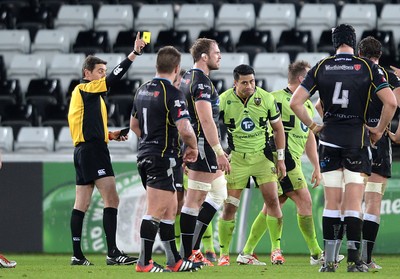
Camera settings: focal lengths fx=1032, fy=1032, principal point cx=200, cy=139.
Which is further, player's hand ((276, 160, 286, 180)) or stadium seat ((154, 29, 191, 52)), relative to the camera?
stadium seat ((154, 29, 191, 52))

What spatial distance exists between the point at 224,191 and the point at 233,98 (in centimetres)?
123

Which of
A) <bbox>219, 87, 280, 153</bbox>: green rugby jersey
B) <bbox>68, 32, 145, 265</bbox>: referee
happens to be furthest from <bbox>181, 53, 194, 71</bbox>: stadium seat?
<bbox>68, 32, 145, 265</bbox>: referee

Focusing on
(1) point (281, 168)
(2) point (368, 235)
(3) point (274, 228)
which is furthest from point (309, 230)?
(2) point (368, 235)

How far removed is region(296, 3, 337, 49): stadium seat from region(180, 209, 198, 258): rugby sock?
9112 millimetres

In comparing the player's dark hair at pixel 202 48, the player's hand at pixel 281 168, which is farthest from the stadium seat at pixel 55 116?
the player's dark hair at pixel 202 48

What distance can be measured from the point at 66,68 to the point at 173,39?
6.68ft

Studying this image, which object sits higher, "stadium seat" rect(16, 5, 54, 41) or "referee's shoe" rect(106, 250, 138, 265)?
"stadium seat" rect(16, 5, 54, 41)

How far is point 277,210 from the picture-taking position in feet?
39.7

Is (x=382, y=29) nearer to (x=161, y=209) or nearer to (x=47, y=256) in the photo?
(x=47, y=256)

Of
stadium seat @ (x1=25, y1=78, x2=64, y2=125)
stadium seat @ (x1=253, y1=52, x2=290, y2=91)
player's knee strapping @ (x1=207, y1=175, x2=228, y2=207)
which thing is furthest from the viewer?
stadium seat @ (x1=253, y1=52, x2=290, y2=91)

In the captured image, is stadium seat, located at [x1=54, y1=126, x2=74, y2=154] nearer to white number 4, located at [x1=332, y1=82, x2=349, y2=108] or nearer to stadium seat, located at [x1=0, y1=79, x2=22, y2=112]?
stadium seat, located at [x1=0, y1=79, x2=22, y2=112]

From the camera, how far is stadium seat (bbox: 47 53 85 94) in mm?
18859

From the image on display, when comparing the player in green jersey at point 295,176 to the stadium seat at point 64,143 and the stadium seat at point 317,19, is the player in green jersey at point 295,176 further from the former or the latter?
the stadium seat at point 317,19

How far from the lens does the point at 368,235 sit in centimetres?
1091
